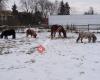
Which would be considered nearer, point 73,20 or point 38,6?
point 73,20

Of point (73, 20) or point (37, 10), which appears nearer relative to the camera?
point (73, 20)

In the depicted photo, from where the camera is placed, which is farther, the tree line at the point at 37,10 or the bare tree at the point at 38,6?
the bare tree at the point at 38,6

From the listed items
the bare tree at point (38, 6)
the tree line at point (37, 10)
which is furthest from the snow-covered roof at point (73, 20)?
the bare tree at point (38, 6)

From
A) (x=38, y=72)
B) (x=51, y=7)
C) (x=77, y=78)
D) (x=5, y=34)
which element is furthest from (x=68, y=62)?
(x=51, y=7)

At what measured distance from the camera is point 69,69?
9.54m

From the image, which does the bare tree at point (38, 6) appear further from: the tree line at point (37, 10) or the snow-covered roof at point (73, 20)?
the snow-covered roof at point (73, 20)

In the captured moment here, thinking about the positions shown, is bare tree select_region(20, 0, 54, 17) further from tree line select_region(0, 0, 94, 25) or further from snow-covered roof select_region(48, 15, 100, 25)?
snow-covered roof select_region(48, 15, 100, 25)

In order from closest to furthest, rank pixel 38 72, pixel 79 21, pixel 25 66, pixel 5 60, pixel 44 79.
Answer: pixel 44 79 < pixel 38 72 < pixel 25 66 < pixel 5 60 < pixel 79 21

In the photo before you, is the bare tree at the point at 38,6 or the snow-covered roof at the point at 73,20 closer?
the snow-covered roof at the point at 73,20

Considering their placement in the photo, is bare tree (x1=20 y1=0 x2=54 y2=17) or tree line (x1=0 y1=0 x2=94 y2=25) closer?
tree line (x1=0 y1=0 x2=94 y2=25)

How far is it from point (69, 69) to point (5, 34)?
17.3 m

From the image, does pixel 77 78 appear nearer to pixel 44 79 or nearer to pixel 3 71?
pixel 44 79

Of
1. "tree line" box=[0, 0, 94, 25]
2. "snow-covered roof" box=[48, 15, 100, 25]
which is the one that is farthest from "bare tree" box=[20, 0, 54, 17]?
"snow-covered roof" box=[48, 15, 100, 25]

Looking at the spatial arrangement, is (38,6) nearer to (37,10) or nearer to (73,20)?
(37,10)
